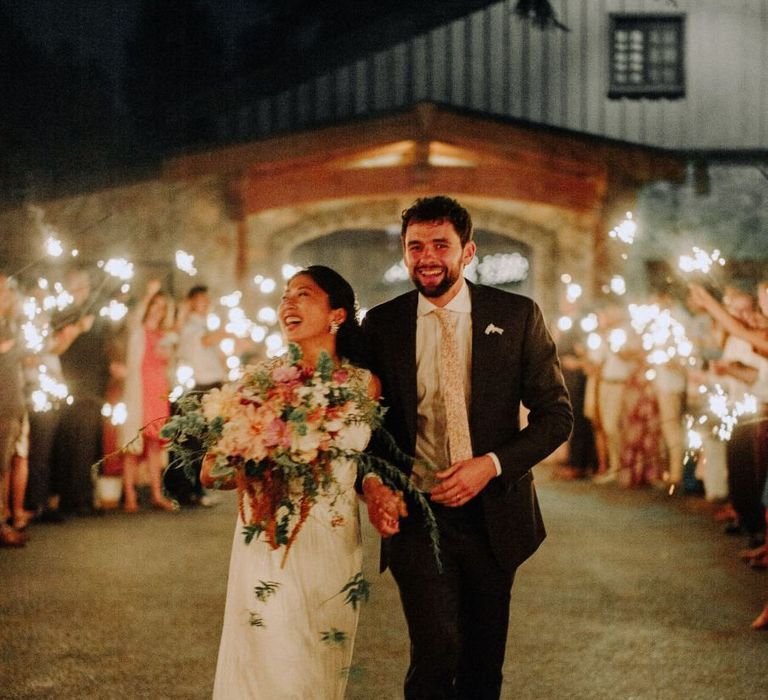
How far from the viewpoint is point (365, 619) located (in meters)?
6.95

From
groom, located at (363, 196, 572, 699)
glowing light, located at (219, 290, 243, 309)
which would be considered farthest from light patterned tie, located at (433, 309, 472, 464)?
glowing light, located at (219, 290, 243, 309)

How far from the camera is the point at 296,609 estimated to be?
4.36 metres

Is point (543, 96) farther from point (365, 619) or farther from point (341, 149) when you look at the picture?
point (365, 619)

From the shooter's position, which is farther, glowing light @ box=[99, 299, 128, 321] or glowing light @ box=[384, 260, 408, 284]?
glowing light @ box=[384, 260, 408, 284]

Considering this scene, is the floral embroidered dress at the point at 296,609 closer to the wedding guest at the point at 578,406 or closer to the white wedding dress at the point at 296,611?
the white wedding dress at the point at 296,611

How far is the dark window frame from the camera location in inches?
741

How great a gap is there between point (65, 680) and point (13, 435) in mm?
A: 4036

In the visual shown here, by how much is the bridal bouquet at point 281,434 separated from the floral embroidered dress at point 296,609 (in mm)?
135

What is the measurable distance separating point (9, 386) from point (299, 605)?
553 cm

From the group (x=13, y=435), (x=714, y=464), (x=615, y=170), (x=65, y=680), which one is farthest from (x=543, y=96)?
(x=65, y=680)

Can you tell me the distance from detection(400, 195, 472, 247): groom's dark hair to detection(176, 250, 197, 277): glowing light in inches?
402

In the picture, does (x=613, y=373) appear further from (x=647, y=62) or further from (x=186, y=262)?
(x=647, y=62)

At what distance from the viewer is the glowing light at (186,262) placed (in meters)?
14.3

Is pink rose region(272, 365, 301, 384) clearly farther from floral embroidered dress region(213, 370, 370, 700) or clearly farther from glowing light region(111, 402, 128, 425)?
glowing light region(111, 402, 128, 425)
